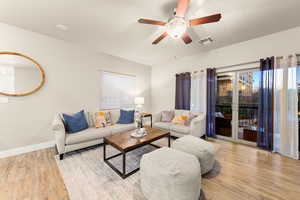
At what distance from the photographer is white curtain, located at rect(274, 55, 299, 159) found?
235cm

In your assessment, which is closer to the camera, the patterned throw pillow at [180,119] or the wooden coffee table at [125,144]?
the wooden coffee table at [125,144]

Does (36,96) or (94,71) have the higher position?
(94,71)

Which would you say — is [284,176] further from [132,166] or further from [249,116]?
[132,166]

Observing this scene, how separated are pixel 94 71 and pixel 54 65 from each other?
37.7 inches

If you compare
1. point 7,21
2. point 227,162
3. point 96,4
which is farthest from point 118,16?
point 227,162

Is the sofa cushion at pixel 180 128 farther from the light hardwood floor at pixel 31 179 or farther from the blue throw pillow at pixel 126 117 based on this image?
the light hardwood floor at pixel 31 179

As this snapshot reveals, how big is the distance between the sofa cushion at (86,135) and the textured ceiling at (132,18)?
7.32 feet

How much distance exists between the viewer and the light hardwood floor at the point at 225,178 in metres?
1.45

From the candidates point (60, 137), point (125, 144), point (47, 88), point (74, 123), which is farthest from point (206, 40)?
point (47, 88)

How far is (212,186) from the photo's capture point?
62.4 inches

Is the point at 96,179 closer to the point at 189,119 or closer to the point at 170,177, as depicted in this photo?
the point at 170,177

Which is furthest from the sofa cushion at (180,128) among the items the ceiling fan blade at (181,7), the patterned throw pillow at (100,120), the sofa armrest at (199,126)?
the ceiling fan blade at (181,7)

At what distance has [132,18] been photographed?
214cm

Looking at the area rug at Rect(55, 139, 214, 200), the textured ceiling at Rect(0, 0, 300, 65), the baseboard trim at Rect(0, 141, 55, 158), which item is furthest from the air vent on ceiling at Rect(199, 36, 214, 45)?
the baseboard trim at Rect(0, 141, 55, 158)
